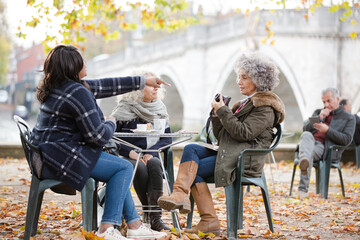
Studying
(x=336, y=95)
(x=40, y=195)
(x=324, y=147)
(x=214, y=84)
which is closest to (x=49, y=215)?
(x=40, y=195)

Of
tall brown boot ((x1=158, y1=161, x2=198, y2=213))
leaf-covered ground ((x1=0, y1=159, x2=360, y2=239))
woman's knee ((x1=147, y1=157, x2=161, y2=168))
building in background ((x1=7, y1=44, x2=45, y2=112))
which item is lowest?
building in background ((x1=7, y1=44, x2=45, y2=112))

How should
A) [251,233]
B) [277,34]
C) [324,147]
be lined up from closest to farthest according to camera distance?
[251,233] < [324,147] < [277,34]

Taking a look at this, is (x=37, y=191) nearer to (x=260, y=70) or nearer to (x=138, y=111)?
(x=138, y=111)

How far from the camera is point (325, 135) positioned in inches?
246

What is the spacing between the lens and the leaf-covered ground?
407 cm

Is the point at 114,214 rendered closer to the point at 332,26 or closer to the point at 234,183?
the point at 234,183

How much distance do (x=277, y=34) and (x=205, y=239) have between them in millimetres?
16416

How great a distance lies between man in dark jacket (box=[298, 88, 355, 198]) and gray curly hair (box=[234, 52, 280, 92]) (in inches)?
85.5

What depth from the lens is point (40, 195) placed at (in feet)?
11.3

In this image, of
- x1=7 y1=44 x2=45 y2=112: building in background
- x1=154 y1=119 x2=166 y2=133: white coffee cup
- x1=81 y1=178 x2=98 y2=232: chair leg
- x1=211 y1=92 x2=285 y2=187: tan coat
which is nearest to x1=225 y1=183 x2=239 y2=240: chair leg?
x1=211 y1=92 x2=285 y2=187: tan coat

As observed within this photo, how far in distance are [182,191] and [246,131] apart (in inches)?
21.6

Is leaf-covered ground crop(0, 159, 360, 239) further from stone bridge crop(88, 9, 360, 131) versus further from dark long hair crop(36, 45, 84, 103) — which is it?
stone bridge crop(88, 9, 360, 131)

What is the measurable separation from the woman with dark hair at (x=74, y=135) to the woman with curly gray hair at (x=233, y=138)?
477 mm

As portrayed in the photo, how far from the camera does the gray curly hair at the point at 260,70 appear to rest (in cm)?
399
